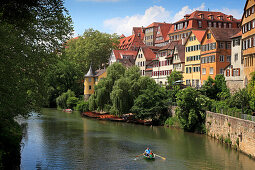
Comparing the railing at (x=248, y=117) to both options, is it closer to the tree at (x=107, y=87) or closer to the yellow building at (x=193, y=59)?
the yellow building at (x=193, y=59)

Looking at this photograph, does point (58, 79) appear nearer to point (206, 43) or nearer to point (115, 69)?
point (115, 69)

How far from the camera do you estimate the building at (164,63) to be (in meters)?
62.3

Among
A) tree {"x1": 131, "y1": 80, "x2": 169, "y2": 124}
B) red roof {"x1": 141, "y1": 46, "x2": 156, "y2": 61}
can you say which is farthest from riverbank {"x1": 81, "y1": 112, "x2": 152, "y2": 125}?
red roof {"x1": 141, "y1": 46, "x2": 156, "y2": 61}

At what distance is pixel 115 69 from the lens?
5925 cm

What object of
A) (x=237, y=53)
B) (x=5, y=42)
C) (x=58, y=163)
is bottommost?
(x=58, y=163)

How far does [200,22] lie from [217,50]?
3289 cm

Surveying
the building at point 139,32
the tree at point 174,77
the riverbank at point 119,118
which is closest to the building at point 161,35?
the building at point 139,32

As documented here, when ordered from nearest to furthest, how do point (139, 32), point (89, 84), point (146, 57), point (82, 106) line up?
point (82, 106) < point (146, 57) < point (89, 84) < point (139, 32)

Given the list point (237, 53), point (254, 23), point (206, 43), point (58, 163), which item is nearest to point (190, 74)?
point (206, 43)

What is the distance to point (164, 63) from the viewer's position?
6406 cm

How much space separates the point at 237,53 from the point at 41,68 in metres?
30.4

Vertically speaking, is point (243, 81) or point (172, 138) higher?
point (243, 81)

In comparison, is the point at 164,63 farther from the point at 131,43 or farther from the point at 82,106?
the point at 131,43

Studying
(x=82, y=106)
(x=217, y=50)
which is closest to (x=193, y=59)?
(x=217, y=50)
